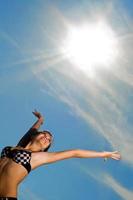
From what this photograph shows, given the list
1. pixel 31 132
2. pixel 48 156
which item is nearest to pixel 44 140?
pixel 48 156

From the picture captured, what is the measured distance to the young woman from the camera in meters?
11.7

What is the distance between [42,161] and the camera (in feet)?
39.8

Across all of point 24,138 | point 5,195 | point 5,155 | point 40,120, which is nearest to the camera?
point 5,195

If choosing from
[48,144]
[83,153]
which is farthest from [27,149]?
[83,153]

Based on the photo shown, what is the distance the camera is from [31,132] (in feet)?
46.5

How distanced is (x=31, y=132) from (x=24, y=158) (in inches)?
87.5

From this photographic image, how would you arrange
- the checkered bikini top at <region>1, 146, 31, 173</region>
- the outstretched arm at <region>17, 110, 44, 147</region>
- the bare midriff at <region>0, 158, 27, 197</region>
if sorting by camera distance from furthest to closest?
the outstretched arm at <region>17, 110, 44, 147</region>, the checkered bikini top at <region>1, 146, 31, 173</region>, the bare midriff at <region>0, 158, 27, 197</region>

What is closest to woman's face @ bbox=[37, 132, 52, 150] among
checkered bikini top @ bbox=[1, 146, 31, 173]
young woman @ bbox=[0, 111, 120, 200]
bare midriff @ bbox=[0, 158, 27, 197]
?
young woman @ bbox=[0, 111, 120, 200]

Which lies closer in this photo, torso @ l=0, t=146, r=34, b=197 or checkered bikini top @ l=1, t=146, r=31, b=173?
torso @ l=0, t=146, r=34, b=197

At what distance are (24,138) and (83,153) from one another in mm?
2019

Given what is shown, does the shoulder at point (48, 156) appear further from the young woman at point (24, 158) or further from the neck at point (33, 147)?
the neck at point (33, 147)

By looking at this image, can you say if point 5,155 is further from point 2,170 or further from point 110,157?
point 110,157

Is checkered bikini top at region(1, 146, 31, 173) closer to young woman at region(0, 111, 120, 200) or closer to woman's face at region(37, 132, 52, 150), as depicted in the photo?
young woman at region(0, 111, 120, 200)

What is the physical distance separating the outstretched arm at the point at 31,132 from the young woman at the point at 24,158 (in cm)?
25
